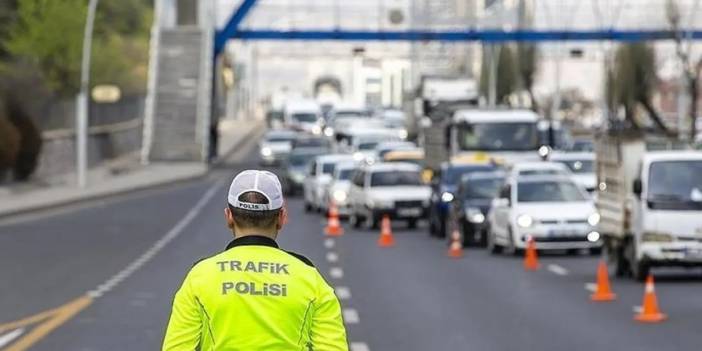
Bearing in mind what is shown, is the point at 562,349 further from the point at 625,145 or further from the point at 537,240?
the point at 537,240

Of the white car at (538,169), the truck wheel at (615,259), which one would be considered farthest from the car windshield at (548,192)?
the white car at (538,169)

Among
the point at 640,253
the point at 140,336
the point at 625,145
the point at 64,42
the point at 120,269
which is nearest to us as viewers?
the point at 140,336

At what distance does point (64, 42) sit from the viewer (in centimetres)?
6925

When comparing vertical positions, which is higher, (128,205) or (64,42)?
(64,42)

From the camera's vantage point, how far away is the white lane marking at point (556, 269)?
1160 inches

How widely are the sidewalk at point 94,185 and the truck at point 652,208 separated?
2227 centimetres

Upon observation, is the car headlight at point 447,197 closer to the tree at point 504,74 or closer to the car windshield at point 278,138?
the car windshield at point 278,138

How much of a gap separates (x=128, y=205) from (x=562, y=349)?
38.9 meters

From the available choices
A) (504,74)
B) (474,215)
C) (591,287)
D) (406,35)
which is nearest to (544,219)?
(474,215)

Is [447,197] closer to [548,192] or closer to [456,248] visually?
[548,192]

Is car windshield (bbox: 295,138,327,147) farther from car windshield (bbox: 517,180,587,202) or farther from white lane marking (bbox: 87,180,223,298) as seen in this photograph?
car windshield (bbox: 517,180,587,202)

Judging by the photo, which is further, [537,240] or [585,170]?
[585,170]

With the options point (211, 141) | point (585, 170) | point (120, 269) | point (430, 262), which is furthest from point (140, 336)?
point (211, 141)

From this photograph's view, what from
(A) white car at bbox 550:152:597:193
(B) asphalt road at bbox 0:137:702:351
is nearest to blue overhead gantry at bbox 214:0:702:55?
(A) white car at bbox 550:152:597:193
